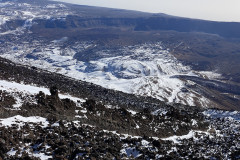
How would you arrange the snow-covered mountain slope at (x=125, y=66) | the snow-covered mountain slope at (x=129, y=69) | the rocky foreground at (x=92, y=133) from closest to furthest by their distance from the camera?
the rocky foreground at (x=92, y=133), the snow-covered mountain slope at (x=129, y=69), the snow-covered mountain slope at (x=125, y=66)

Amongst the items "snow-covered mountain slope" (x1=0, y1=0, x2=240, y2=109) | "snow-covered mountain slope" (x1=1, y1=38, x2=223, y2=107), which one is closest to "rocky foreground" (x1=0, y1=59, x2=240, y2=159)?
"snow-covered mountain slope" (x1=0, y1=0, x2=240, y2=109)

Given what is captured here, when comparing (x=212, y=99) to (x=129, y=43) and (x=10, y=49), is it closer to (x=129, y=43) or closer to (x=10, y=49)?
(x=129, y=43)

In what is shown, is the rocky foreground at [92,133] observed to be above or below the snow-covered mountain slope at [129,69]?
above

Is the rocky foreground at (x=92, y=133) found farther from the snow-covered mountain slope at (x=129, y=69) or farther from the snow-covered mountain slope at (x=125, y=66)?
the snow-covered mountain slope at (x=129, y=69)

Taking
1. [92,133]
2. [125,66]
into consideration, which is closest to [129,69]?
[125,66]

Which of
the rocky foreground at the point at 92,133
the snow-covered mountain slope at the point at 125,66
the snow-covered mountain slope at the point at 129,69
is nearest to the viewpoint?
the rocky foreground at the point at 92,133

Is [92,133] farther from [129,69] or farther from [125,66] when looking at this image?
[125,66]

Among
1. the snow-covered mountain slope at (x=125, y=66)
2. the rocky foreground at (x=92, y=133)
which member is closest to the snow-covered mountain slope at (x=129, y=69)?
the snow-covered mountain slope at (x=125, y=66)

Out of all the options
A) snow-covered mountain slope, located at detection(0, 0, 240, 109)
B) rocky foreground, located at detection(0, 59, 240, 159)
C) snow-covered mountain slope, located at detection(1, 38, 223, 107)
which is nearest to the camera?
rocky foreground, located at detection(0, 59, 240, 159)

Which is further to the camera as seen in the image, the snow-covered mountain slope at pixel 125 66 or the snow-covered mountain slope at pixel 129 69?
the snow-covered mountain slope at pixel 125 66

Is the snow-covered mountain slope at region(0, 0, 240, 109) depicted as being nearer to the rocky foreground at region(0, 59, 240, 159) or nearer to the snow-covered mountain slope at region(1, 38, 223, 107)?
the snow-covered mountain slope at region(1, 38, 223, 107)

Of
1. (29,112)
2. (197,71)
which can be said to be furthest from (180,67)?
(29,112)

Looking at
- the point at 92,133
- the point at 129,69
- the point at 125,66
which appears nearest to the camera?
the point at 92,133

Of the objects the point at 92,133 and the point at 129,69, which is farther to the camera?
the point at 129,69
